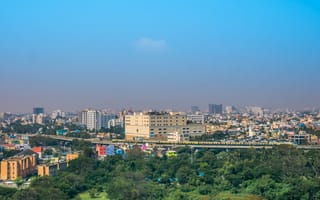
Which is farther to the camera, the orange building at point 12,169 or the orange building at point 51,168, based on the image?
the orange building at point 51,168

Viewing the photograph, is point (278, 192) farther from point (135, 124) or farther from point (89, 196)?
point (135, 124)

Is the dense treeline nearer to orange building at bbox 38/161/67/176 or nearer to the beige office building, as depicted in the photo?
orange building at bbox 38/161/67/176

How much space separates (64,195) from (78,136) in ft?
44.4

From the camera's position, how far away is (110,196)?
25.4ft

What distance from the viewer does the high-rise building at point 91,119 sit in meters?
29.5

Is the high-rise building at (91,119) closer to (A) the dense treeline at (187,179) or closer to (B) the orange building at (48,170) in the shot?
(A) the dense treeline at (187,179)

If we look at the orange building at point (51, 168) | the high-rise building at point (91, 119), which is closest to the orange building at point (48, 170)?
the orange building at point (51, 168)

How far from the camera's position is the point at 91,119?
97.8 ft

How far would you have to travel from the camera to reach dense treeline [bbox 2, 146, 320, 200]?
24.3ft

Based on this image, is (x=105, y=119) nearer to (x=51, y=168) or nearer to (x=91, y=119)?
(x=91, y=119)

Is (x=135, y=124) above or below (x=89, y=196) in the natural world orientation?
above

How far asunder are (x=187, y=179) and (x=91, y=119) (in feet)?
69.7

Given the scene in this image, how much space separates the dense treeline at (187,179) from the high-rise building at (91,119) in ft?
59.9

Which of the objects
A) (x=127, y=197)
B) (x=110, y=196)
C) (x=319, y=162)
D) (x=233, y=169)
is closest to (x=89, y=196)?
(x=110, y=196)
